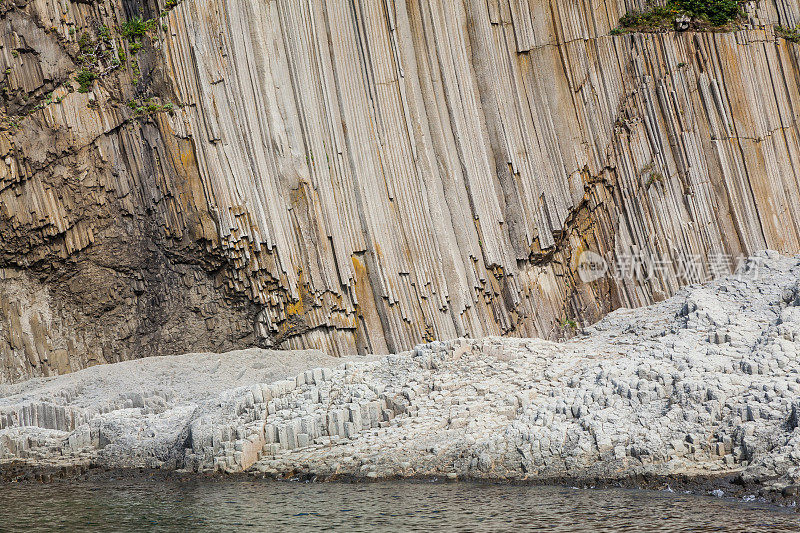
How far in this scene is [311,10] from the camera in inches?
639

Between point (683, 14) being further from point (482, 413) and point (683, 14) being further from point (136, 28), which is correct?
point (136, 28)

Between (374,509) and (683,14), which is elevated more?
(683,14)

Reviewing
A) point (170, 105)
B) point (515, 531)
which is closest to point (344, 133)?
point (170, 105)

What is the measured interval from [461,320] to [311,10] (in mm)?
7263

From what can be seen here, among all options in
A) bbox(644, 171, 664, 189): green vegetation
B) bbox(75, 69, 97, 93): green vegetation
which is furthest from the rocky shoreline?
bbox(75, 69, 97, 93): green vegetation

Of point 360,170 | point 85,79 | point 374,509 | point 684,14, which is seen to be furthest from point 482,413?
point 684,14

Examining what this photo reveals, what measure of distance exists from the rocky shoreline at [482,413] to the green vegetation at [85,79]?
19.3 ft

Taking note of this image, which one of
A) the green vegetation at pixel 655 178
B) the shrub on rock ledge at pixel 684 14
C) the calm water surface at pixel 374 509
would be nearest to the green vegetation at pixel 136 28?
the calm water surface at pixel 374 509

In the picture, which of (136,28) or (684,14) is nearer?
(136,28)

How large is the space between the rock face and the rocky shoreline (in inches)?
89.3

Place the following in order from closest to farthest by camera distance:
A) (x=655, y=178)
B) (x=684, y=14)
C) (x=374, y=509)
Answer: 1. (x=374, y=509)
2. (x=655, y=178)
3. (x=684, y=14)

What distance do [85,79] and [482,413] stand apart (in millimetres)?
10833

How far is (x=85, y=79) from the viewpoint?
15922 mm

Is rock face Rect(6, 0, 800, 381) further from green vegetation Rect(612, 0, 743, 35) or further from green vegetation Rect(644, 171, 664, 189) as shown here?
green vegetation Rect(612, 0, 743, 35)
